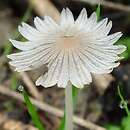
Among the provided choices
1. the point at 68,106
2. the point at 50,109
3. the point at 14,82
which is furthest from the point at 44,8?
the point at 68,106

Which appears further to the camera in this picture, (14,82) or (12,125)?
(14,82)

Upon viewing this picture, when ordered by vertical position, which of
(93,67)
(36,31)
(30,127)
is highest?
(36,31)

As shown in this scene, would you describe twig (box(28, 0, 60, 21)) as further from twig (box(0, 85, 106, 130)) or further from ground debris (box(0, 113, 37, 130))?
ground debris (box(0, 113, 37, 130))

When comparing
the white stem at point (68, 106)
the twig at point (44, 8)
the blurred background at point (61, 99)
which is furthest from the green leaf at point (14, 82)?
the white stem at point (68, 106)

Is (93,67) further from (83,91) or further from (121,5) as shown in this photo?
(121,5)

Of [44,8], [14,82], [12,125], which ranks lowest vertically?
[12,125]

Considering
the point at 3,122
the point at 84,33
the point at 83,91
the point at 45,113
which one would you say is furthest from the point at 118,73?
the point at 84,33

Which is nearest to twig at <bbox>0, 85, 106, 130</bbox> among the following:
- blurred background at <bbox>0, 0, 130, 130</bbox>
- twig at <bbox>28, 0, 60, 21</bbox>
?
blurred background at <bbox>0, 0, 130, 130</bbox>

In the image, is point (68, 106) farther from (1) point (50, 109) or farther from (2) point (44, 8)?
(2) point (44, 8)

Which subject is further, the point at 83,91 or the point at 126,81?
the point at 83,91
